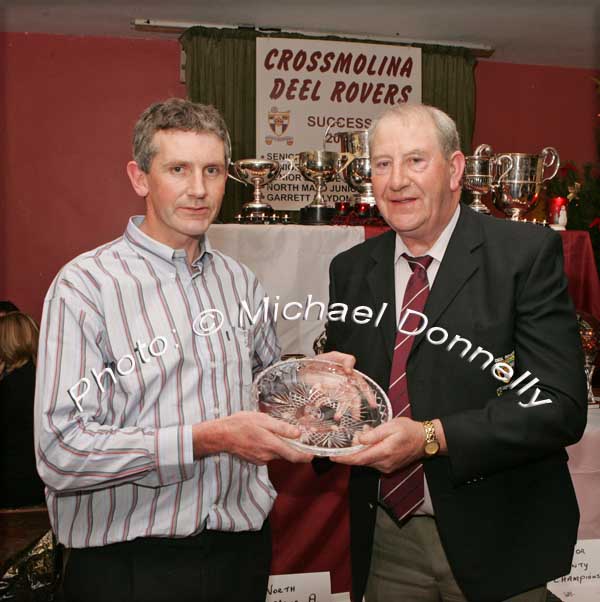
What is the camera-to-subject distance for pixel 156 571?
3.16 feet

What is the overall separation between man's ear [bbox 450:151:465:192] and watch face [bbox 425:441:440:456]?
400 mm

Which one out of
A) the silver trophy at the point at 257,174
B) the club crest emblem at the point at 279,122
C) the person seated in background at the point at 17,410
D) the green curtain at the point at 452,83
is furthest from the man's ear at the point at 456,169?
the green curtain at the point at 452,83

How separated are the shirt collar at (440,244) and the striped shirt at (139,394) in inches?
10.3

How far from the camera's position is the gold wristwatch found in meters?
0.95

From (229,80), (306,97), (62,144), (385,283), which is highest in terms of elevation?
(229,80)

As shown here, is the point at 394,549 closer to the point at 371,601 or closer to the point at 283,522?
the point at 371,601

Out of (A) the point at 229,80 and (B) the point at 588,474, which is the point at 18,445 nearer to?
(B) the point at 588,474

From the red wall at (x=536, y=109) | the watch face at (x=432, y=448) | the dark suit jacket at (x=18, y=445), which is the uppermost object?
the red wall at (x=536, y=109)

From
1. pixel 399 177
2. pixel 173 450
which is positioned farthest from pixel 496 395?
pixel 173 450

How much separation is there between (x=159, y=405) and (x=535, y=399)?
0.53m

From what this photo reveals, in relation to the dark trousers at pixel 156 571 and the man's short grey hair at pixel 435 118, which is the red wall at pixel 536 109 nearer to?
the man's short grey hair at pixel 435 118

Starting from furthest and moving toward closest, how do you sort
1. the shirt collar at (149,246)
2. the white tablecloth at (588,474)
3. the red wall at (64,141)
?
the red wall at (64,141) → the white tablecloth at (588,474) → the shirt collar at (149,246)

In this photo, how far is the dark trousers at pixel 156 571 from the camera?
96 centimetres

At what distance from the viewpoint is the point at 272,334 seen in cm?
113
